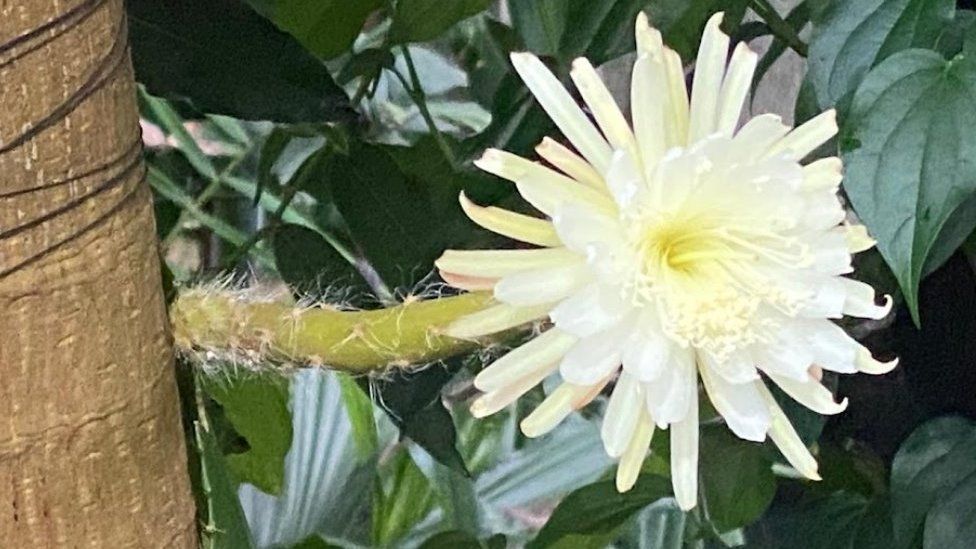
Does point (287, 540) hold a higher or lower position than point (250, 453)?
lower

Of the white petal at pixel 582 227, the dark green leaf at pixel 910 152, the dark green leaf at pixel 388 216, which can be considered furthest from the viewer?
the dark green leaf at pixel 388 216

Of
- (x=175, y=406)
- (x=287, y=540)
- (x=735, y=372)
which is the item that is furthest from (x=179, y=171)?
(x=735, y=372)

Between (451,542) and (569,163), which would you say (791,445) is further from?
(451,542)

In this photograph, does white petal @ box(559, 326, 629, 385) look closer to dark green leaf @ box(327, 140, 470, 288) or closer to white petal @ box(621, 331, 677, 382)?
white petal @ box(621, 331, 677, 382)

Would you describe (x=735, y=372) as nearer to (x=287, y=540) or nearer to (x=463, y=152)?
(x=463, y=152)

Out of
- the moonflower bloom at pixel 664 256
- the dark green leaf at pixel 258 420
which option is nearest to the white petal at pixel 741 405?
the moonflower bloom at pixel 664 256

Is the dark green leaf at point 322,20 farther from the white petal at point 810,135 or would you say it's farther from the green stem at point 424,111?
the white petal at point 810,135
